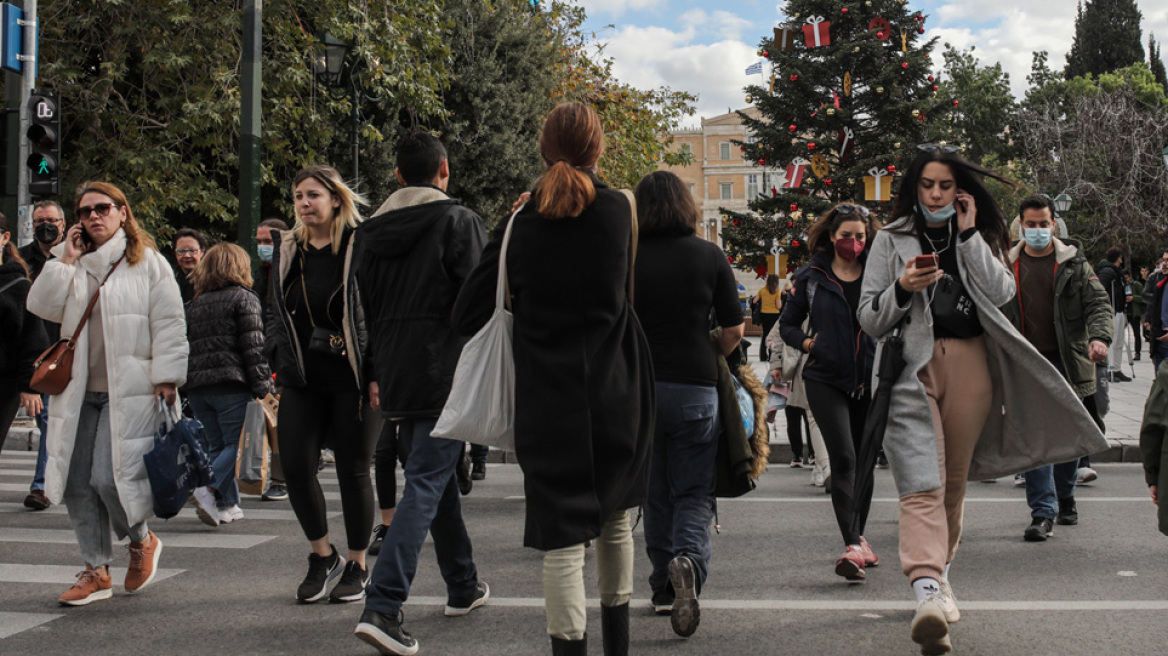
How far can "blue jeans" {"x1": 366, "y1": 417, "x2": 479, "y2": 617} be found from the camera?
4102 millimetres

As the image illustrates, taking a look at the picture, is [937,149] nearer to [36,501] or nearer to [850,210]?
[850,210]

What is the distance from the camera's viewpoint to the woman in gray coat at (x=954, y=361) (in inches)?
160

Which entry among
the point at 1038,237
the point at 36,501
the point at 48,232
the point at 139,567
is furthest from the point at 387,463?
the point at 1038,237

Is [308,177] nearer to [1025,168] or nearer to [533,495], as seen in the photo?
[533,495]

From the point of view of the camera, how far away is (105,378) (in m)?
5.00

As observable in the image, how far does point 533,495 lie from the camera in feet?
11.0

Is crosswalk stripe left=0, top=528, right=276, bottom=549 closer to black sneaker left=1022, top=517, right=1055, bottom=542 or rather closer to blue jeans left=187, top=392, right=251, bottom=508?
blue jeans left=187, top=392, right=251, bottom=508

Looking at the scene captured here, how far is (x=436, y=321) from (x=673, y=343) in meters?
0.97

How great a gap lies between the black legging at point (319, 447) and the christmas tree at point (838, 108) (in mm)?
24073

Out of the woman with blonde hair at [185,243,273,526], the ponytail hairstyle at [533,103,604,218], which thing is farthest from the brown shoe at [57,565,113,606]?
the ponytail hairstyle at [533,103,604,218]

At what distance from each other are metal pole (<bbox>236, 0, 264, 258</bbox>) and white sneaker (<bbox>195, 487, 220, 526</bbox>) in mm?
5560

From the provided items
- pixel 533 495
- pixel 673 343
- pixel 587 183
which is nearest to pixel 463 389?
pixel 533 495

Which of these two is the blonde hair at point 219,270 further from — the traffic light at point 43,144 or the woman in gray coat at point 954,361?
the traffic light at point 43,144

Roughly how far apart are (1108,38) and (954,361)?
244 feet
